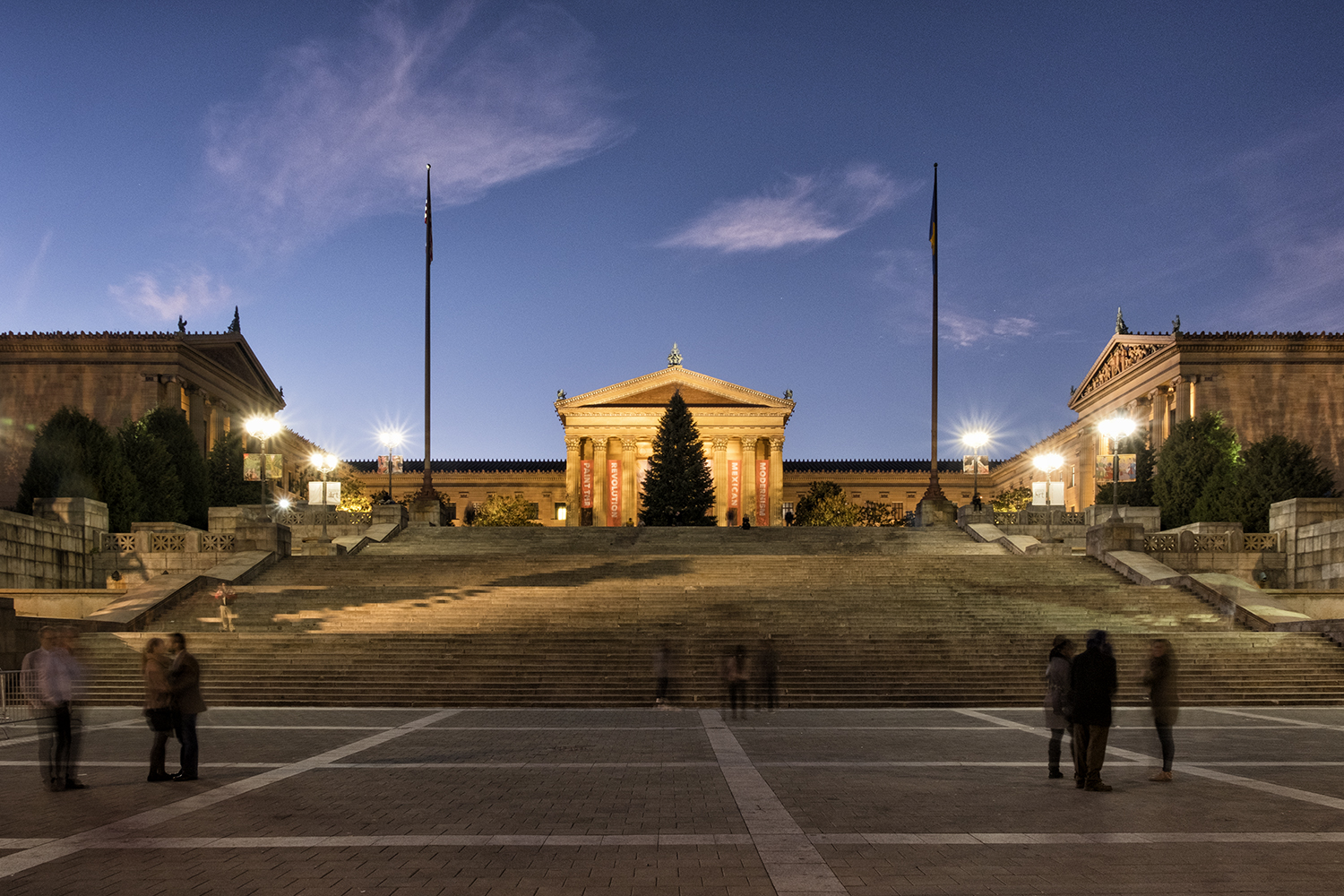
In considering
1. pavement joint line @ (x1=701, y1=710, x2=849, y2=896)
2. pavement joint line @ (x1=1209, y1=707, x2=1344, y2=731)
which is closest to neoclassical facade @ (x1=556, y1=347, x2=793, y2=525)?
pavement joint line @ (x1=1209, y1=707, x2=1344, y2=731)

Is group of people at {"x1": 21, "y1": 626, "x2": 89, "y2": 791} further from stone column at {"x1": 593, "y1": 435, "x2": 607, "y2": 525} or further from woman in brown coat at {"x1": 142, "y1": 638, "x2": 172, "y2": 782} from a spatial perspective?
stone column at {"x1": 593, "y1": 435, "x2": 607, "y2": 525}

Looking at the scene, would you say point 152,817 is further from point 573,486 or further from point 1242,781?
point 573,486

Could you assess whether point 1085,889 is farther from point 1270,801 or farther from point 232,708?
point 232,708

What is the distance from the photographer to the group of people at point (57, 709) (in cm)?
1016

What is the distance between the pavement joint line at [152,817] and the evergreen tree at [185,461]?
4328 centimetres

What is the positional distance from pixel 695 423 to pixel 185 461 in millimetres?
48265

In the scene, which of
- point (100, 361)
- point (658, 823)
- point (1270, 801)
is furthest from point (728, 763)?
point (100, 361)

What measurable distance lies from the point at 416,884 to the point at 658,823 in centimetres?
257

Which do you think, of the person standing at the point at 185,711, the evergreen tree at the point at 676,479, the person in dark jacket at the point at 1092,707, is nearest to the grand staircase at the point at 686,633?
the person in dark jacket at the point at 1092,707

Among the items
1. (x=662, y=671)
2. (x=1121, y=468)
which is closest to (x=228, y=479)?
(x=662, y=671)

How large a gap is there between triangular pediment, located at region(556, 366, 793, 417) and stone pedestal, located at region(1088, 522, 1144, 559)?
58390 millimetres

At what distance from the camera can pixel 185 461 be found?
51562mm

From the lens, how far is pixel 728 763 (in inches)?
472

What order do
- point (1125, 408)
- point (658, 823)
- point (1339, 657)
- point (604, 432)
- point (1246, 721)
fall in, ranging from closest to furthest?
1. point (658, 823)
2. point (1246, 721)
3. point (1339, 657)
4. point (1125, 408)
5. point (604, 432)
